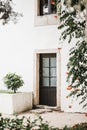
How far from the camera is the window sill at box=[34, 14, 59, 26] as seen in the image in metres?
9.88

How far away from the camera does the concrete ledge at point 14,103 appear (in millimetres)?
9375

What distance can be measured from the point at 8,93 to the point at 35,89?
93 cm

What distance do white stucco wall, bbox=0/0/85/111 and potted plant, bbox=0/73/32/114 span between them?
487mm

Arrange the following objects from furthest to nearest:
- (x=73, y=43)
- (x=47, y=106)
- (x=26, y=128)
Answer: (x=47, y=106)
(x=73, y=43)
(x=26, y=128)

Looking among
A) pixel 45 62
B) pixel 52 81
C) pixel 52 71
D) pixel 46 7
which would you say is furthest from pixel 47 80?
pixel 46 7

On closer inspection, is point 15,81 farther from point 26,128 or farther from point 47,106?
point 26,128

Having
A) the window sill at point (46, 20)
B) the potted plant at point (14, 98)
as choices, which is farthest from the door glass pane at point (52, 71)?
the window sill at point (46, 20)

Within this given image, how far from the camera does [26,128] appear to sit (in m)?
3.88

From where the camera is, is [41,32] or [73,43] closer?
[73,43]

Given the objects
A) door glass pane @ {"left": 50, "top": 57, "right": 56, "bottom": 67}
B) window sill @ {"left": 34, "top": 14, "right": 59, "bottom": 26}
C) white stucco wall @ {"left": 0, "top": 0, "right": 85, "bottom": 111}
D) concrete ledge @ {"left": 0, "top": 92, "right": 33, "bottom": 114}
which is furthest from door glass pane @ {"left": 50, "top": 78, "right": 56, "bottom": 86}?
window sill @ {"left": 34, "top": 14, "right": 59, "bottom": 26}

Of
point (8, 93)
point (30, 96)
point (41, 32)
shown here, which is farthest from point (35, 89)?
point (41, 32)

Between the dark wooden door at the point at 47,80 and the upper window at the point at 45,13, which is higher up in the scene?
the upper window at the point at 45,13

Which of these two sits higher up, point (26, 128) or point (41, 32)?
point (41, 32)

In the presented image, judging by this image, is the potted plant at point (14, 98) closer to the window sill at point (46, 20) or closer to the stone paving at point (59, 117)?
the stone paving at point (59, 117)
